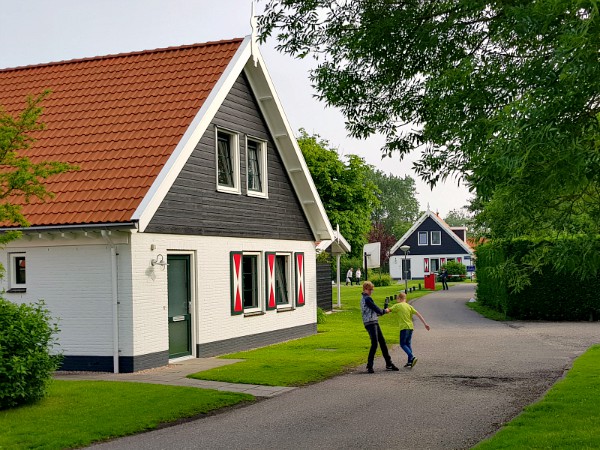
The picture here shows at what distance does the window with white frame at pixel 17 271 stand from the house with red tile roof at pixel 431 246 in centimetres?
7643

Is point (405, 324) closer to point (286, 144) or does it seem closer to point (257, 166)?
point (257, 166)

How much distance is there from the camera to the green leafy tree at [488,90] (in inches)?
259

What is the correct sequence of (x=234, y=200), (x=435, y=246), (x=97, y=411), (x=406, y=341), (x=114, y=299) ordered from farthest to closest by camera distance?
(x=435, y=246), (x=234, y=200), (x=406, y=341), (x=114, y=299), (x=97, y=411)

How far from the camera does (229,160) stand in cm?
1970

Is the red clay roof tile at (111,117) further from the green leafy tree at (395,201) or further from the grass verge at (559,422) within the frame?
the green leafy tree at (395,201)

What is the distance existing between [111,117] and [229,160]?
3.04 m

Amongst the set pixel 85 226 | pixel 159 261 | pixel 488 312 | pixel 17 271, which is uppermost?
pixel 85 226

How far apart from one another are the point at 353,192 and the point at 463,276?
39.0 meters

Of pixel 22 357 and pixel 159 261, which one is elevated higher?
pixel 159 261

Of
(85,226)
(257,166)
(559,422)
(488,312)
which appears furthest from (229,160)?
(488,312)

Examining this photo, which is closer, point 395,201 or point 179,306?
point 179,306

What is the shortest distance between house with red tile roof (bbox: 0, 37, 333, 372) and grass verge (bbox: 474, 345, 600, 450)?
7903 mm

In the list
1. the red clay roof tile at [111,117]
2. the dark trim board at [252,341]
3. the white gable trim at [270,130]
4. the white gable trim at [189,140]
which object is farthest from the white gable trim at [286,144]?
the dark trim board at [252,341]

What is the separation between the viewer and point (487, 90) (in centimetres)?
852
